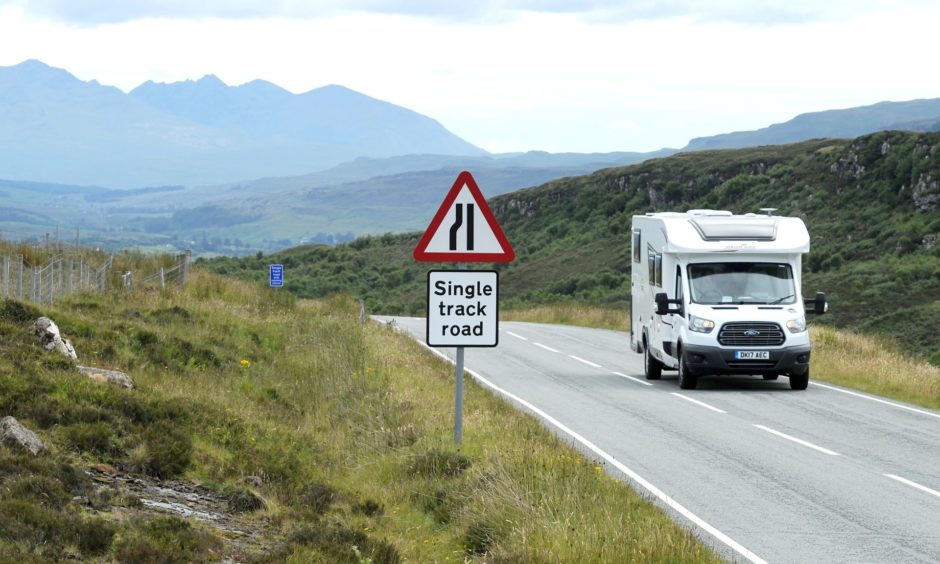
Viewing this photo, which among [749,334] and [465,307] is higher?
[465,307]

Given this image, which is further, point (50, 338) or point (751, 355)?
point (751, 355)

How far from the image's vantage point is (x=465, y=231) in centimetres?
1080

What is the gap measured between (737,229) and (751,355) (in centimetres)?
222

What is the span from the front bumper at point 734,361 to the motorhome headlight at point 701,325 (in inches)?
10.9

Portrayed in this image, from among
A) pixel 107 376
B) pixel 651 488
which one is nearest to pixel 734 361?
pixel 651 488

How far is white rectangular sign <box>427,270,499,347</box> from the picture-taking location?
10844 millimetres

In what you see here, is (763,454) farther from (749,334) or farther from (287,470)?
(749,334)

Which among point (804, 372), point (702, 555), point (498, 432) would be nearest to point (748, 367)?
point (804, 372)

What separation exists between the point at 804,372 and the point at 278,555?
1444 cm

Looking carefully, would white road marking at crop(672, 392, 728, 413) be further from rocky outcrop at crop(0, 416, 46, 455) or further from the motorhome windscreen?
rocky outcrop at crop(0, 416, 46, 455)

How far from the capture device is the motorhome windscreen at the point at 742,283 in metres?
20.4

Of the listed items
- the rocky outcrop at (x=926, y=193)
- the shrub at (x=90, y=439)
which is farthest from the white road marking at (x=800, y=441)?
the rocky outcrop at (x=926, y=193)

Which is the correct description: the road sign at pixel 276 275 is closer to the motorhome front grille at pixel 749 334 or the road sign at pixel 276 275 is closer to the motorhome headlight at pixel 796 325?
the motorhome front grille at pixel 749 334

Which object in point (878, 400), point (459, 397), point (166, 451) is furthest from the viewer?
point (878, 400)
